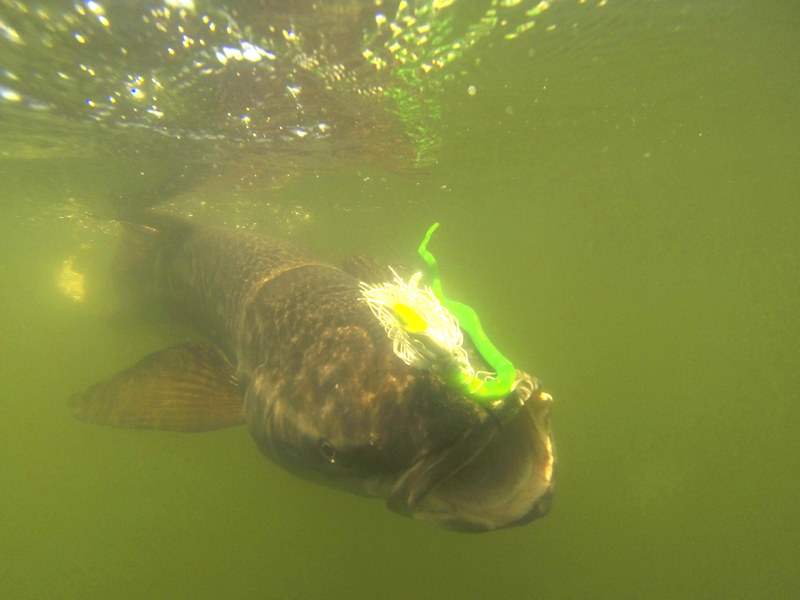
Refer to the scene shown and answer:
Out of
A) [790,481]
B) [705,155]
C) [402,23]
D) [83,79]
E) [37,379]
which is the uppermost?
[705,155]

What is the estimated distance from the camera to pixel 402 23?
577 centimetres

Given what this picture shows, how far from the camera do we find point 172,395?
4.81 meters

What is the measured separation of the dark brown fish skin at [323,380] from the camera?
2711 mm

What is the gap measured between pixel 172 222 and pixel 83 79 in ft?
11.2

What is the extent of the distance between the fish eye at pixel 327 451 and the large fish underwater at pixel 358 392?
0.07 feet

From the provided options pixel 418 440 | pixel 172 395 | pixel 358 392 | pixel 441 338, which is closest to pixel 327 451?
pixel 358 392

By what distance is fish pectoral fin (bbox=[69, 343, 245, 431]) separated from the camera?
4.60 m

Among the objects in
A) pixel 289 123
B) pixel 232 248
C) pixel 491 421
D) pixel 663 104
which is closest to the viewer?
pixel 491 421

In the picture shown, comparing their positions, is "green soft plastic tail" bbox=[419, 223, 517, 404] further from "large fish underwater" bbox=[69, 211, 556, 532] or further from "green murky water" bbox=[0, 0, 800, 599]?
"green murky water" bbox=[0, 0, 800, 599]

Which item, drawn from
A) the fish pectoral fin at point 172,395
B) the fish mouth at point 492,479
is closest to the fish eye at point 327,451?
the fish mouth at point 492,479

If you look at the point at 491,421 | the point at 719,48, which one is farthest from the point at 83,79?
the point at 719,48

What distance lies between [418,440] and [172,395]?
11.5 feet

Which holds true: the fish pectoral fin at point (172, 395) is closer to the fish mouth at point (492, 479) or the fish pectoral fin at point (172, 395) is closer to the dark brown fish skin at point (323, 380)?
the dark brown fish skin at point (323, 380)

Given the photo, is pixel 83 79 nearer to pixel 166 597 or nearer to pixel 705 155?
pixel 166 597
